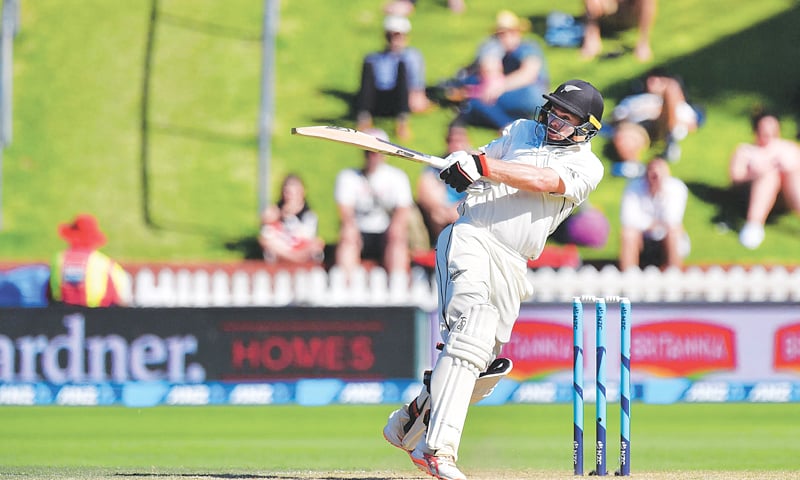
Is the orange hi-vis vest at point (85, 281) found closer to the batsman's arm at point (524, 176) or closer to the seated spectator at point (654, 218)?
the seated spectator at point (654, 218)

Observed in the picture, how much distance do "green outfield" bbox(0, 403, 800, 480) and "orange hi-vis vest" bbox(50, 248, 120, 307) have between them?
1562 millimetres

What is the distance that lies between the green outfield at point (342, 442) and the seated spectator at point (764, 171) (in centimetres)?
549

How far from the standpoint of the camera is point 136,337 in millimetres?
11266

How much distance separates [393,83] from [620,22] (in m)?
3.39

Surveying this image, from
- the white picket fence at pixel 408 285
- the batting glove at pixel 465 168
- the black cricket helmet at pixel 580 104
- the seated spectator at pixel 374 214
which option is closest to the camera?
the batting glove at pixel 465 168

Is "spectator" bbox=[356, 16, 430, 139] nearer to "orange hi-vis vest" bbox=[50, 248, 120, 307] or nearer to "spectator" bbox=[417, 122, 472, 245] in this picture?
"spectator" bbox=[417, 122, 472, 245]

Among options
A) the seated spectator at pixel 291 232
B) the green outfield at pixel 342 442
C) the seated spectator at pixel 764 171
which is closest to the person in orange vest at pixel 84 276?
the green outfield at pixel 342 442

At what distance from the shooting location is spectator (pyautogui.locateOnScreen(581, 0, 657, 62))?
18.2 metres

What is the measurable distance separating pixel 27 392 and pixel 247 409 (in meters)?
1.73

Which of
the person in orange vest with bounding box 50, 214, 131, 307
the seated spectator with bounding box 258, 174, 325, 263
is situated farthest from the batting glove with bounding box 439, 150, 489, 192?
the seated spectator with bounding box 258, 174, 325, 263

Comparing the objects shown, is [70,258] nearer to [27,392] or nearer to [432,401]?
[27,392]

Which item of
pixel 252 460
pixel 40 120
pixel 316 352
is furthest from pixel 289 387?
pixel 40 120

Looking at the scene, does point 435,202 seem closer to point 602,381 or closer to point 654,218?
point 654,218

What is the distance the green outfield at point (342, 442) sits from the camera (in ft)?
23.0
